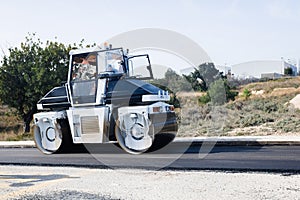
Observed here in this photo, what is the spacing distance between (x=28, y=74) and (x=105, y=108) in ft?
53.3

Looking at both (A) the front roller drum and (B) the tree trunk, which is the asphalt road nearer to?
(A) the front roller drum

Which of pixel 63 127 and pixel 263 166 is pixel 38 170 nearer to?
pixel 63 127

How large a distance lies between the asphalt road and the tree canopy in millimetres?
13503

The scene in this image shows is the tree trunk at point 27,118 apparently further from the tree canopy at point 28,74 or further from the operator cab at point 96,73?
the operator cab at point 96,73

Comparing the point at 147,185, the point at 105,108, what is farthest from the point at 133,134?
the point at 147,185

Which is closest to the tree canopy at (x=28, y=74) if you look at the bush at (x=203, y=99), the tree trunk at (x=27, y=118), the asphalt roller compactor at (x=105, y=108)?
the tree trunk at (x=27, y=118)

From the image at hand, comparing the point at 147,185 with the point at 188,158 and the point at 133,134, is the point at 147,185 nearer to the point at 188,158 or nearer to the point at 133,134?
the point at 188,158

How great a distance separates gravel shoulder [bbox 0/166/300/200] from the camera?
5234 mm

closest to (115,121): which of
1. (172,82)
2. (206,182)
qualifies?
(206,182)

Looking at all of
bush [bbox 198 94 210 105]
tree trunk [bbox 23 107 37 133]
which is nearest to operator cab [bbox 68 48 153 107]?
bush [bbox 198 94 210 105]

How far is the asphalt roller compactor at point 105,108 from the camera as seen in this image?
8852 millimetres

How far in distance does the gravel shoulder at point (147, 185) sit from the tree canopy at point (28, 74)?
1626 cm

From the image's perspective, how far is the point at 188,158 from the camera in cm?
820

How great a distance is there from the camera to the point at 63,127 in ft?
31.7
